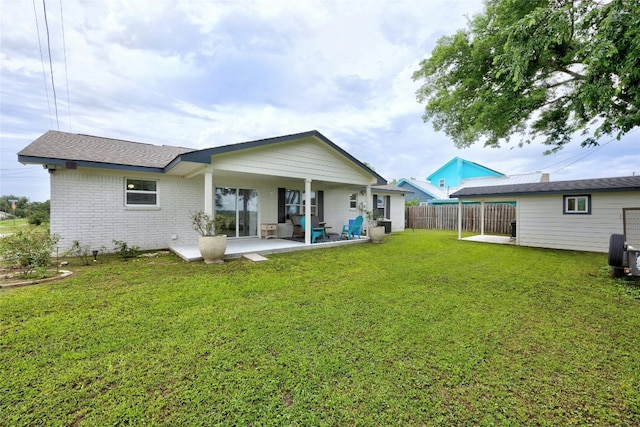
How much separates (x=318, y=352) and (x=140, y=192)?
28.2 ft

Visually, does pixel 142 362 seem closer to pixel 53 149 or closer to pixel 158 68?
pixel 53 149

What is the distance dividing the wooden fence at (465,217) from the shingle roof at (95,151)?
1563 cm

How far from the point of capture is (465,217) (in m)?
16.4

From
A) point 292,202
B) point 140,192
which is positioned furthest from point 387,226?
point 140,192

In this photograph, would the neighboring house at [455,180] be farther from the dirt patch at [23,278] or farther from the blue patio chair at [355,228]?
the dirt patch at [23,278]

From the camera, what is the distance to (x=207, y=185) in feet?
22.7

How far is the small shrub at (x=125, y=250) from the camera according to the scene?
7418 millimetres

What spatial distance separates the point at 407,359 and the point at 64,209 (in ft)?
31.4

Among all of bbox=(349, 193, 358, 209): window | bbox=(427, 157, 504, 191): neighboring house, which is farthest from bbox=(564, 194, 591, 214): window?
bbox=(427, 157, 504, 191): neighboring house

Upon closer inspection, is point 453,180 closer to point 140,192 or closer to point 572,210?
point 572,210

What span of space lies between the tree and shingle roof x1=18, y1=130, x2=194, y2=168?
9.99 m

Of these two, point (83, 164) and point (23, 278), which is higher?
point (83, 164)

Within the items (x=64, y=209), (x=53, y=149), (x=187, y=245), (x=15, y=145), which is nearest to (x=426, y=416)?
(x=187, y=245)

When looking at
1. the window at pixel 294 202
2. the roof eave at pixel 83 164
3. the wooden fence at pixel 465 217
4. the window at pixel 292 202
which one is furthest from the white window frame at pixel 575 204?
the roof eave at pixel 83 164
